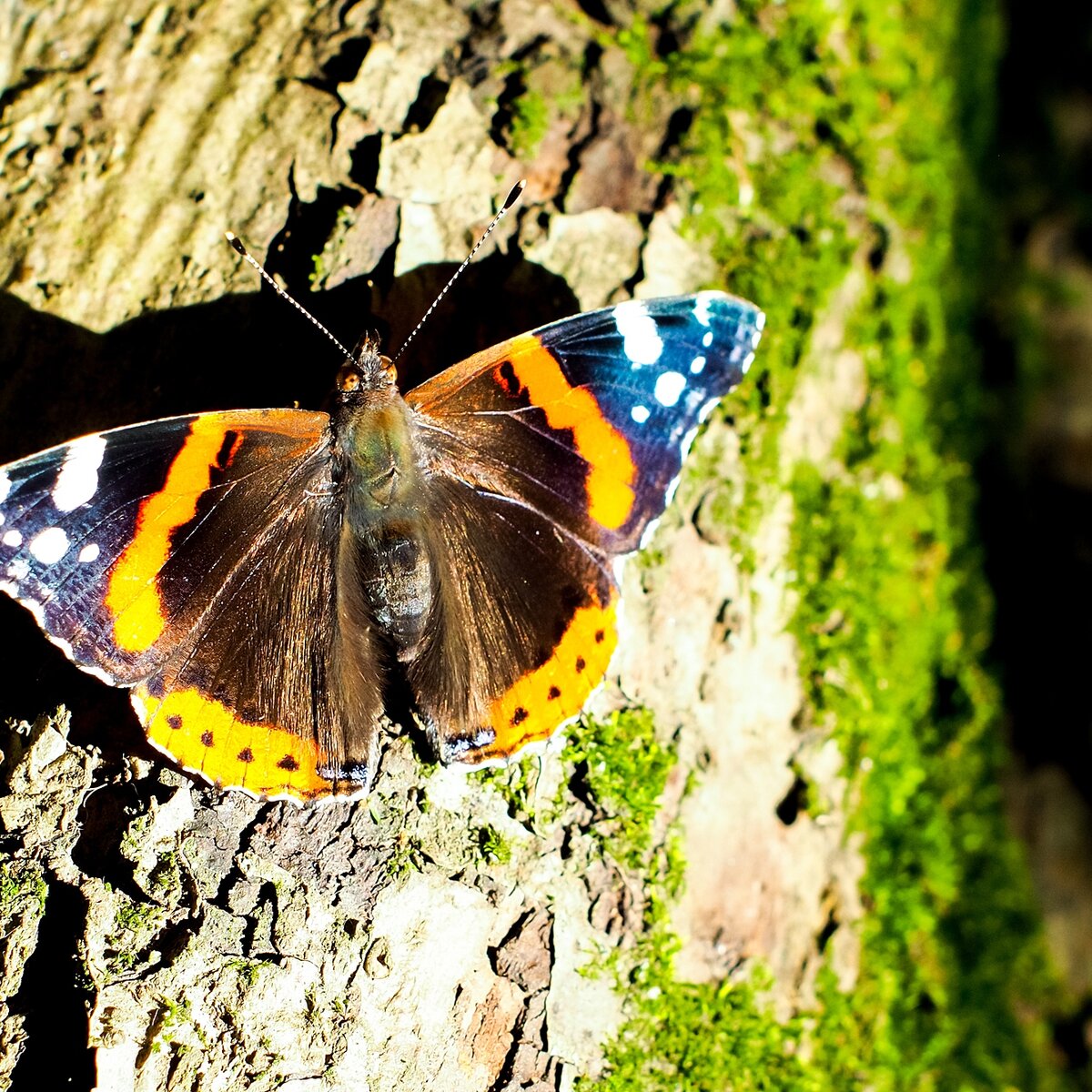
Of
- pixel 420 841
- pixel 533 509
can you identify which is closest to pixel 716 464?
pixel 533 509

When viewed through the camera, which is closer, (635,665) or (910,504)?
(635,665)

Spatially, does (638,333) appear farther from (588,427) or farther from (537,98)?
(537,98)

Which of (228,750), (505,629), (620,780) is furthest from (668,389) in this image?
(228,750)

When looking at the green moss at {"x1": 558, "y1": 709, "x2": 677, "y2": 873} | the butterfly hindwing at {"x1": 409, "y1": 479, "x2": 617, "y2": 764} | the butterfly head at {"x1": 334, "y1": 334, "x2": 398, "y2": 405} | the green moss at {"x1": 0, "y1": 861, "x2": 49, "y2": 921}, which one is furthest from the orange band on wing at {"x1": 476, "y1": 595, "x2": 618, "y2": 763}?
the green moss at {"x1": 0, "y1": 861, "x2": 49, "y2": 921}

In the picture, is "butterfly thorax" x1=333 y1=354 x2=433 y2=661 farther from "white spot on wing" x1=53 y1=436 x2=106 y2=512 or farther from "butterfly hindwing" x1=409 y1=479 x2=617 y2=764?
"white spot on wing" x1=53 y1=436 x2=106 y2=512

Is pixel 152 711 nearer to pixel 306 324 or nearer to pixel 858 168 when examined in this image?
pixel 306 324

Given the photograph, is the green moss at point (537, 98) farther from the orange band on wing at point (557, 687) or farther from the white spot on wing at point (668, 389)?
the orange band on wing at point (557, 687)

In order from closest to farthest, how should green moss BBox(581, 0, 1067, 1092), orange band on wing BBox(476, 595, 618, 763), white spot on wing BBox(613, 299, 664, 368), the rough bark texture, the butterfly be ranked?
the rough bark texture < the butterfly < orange band on wing BBox(476, 595, 618, 763) < white spot on wing BBox(613, 299, 664, 368) < green moss BBox(581, 0, 1067, 1092)
